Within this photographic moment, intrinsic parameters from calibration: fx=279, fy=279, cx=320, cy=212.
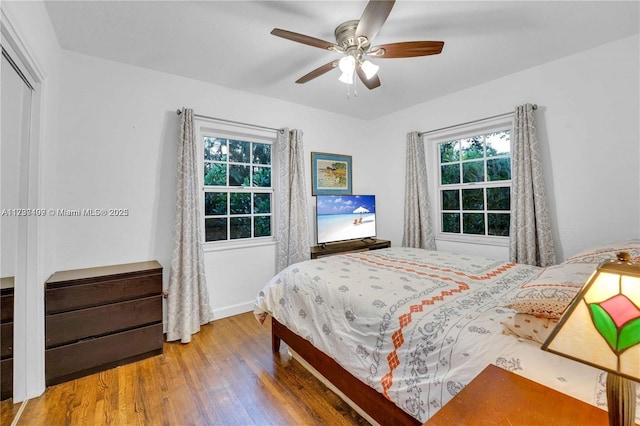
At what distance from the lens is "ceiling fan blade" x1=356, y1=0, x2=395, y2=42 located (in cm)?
142


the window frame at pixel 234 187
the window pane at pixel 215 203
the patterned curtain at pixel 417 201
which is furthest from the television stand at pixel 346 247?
the window pane at pixel 215 203

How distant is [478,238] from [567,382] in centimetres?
265

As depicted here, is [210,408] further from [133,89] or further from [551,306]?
[133,89]

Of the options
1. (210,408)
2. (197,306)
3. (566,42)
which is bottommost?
(210,408)

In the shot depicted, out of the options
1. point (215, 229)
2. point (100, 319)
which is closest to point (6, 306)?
point (100, 319)

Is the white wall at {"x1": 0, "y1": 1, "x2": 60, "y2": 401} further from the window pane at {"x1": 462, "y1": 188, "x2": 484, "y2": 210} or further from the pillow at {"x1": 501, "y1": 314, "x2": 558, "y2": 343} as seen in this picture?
the window pane at {"x1": 462, "y1": 188, "x2": 484, "y2": 210}

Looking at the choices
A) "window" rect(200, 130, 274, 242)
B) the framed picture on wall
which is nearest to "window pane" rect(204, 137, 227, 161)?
"window" rect(200, 130, 274, 242)

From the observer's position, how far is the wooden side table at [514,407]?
70 cm

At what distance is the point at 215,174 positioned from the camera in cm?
317

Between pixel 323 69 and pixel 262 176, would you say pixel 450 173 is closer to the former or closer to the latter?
pixel 323 69

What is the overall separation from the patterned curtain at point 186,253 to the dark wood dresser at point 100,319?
23 cm

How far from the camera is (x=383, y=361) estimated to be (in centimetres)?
135

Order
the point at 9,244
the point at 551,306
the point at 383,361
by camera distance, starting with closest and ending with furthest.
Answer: the point at 551,306
the point at 383,361
the point at 9,244

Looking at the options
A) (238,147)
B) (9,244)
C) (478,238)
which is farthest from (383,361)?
(238,147)
